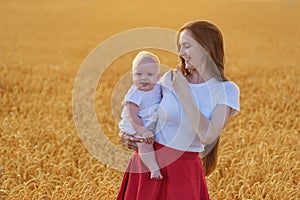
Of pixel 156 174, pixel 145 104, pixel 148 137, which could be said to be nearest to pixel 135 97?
pixel 145 104

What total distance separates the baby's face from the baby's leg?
36cm

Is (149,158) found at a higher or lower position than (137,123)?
lower

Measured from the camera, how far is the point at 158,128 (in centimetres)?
399

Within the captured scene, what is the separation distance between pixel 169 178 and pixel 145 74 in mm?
658

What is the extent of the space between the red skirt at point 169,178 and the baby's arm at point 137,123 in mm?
107

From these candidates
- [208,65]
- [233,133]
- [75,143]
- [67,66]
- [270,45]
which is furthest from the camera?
[270,45]

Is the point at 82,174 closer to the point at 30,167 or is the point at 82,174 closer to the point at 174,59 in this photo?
the point at 30,167

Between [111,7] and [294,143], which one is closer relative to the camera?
[294,143]

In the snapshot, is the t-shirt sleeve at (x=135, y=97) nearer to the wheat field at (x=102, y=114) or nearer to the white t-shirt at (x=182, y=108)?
the white t-shirt at (x=182, y=108)

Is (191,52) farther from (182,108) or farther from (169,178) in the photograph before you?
(169,178)

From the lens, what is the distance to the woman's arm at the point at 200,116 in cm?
383

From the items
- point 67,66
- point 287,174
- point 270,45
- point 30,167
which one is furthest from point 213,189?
point 270,45

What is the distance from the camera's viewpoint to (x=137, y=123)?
3.99 metres

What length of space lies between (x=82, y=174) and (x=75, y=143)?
1552mm
